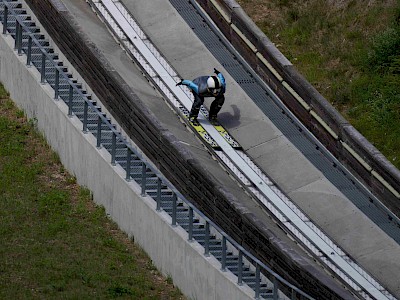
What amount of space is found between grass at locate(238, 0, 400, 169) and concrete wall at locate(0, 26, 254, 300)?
644 centimetres

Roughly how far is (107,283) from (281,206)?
512 cm

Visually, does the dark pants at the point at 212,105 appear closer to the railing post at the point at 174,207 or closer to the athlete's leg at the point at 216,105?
the athlete's leg at the point at 216,105

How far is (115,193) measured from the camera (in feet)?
96.5

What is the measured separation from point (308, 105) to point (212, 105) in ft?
6.75

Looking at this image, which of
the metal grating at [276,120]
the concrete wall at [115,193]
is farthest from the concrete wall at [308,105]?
the concrete wall at [115,193]

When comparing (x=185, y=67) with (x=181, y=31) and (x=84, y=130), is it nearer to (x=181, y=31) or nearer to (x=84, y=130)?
(x=181, y=31)

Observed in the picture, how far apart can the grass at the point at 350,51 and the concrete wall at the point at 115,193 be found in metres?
6.44

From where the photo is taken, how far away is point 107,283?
26.9 metres

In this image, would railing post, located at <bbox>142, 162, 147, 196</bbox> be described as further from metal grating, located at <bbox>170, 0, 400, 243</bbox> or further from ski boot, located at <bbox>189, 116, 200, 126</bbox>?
metal grating, located at <bbox>170, 0, 400, 243</bbox>

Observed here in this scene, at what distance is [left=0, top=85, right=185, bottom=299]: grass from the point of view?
87.1 feet

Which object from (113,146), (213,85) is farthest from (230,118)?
(113,146)

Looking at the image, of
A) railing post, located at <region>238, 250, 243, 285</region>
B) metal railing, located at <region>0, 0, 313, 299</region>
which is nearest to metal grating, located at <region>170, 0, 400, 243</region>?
metal railing, located at <region>0, 0, 313, 299</region>

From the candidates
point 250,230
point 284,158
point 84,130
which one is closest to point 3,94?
point 84,130

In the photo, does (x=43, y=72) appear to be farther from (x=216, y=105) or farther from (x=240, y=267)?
(x=240, y=267)
